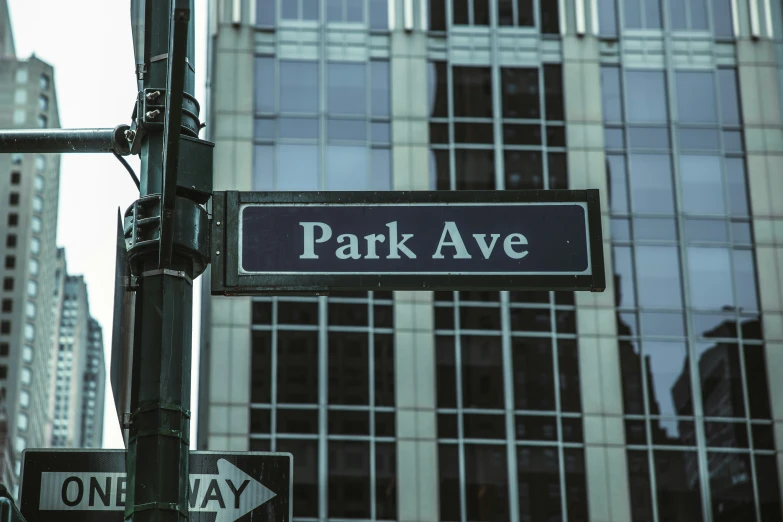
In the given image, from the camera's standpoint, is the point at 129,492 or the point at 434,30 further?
the point at 434,30

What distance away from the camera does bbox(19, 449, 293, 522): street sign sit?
4.85m

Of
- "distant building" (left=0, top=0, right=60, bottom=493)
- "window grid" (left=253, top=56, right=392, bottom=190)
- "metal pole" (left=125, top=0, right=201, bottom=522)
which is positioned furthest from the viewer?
"distant building" (left=0, top=0, right=60, bottom=493)

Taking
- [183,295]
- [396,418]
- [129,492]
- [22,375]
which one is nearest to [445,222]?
[183,295]

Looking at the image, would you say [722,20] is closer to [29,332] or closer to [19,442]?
[29,332]

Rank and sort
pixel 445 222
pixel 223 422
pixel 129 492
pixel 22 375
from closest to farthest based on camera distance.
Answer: pixel 129 492 < pixel 445 222 < pixel 223 422 < pixel 22 375

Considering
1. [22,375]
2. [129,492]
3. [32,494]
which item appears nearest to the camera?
[129,492]

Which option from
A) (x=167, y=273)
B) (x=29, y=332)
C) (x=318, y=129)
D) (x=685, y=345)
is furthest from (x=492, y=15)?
(x=29, y=332)

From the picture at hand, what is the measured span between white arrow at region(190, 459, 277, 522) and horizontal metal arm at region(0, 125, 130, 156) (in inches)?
50.7

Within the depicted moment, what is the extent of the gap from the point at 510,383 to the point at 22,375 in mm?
109723

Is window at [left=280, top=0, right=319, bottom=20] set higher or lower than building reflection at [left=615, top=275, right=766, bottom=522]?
higher

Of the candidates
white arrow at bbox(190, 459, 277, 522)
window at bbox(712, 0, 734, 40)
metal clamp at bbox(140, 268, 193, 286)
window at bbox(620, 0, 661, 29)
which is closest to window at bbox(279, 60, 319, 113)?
window at bbox(620, 0, 661, 29)

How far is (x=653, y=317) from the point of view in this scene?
31.9 metres

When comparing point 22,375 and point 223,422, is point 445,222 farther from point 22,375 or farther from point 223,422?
point 22,375

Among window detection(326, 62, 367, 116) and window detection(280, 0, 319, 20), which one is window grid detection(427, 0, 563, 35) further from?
window detection(280, 0, 319, 20)
